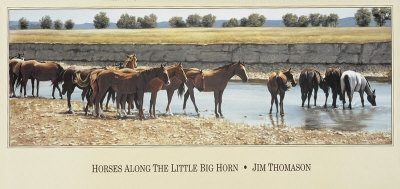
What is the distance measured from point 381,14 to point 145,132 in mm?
Result: 5592

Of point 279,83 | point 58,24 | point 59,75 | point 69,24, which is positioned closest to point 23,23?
point 58,24

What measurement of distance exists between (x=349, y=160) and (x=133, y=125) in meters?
4.59

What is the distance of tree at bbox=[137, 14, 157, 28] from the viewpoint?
1247cm

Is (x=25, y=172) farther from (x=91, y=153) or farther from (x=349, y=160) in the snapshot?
(x=349, y=160)

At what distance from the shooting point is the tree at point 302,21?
12.5m

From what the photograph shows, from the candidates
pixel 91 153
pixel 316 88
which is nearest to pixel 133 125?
pixel 91 153

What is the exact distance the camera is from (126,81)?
12445 mm

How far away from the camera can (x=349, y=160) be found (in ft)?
40.3

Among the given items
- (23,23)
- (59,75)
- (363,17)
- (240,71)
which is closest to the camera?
(23,23)

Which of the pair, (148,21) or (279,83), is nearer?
(148,21)

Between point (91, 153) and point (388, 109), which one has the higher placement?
point (388, 109)

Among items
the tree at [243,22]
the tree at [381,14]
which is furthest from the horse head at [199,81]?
the tree at [381,14]

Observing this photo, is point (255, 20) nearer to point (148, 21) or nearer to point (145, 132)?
point (148, 21)

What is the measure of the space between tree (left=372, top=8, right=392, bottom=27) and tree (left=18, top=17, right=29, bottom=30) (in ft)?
24.1
